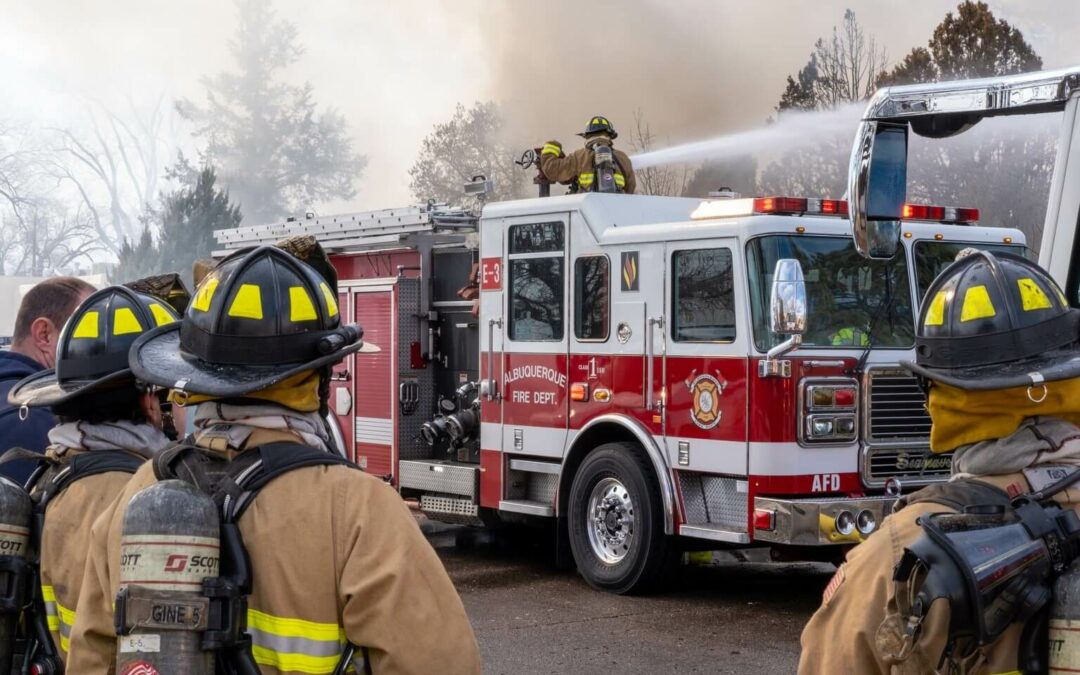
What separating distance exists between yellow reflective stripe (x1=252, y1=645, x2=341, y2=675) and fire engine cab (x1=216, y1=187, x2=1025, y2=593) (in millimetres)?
4474

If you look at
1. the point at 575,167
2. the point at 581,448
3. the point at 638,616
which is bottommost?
the point at 638,616

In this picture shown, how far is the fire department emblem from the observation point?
25.6 ft

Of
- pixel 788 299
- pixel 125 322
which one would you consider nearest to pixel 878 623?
pixel 125 322

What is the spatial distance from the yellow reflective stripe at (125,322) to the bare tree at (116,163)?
40.3 meters

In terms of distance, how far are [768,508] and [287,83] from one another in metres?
→ 34.3

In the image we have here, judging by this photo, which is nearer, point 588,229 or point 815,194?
point 588,229

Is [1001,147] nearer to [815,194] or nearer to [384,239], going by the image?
[815,194]

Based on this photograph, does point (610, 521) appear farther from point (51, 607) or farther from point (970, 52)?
point (970, 52)

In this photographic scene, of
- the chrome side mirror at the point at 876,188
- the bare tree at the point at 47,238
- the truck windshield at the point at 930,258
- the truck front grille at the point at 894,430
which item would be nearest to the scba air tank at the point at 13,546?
the chrome side mirror at the point at 876,188

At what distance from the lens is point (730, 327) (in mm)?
7820

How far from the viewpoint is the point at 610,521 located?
8398mm

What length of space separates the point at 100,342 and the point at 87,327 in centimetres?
8

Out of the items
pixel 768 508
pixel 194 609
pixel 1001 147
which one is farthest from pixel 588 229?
pixel 1001 147

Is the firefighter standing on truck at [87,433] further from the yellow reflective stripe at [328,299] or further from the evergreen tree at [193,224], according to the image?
the evergreen tree at [193,224]
